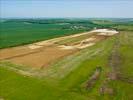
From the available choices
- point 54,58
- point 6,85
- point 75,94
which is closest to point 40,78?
point 6,85

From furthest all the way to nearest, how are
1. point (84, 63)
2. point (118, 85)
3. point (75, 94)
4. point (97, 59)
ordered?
1. point (97, 59)
2. point (84, 63)
3. point (118, 85)
4. point (75, 94)

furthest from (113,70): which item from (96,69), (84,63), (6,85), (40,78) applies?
(6,85)

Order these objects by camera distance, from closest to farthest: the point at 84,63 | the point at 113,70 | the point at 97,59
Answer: the point at 113,70 → the point at 84,63 → the point at 97,59

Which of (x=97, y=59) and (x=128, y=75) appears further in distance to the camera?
(x=97, y=59)

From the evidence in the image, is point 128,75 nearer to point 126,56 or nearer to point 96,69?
point 96,69

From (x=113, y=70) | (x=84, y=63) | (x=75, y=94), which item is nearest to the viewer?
(x=75, y=94)

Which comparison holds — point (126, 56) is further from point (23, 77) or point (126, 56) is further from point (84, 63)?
point (23, 77)
